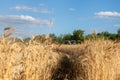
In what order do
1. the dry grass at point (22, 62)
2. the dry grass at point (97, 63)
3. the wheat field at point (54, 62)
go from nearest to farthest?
the dry grass at point (22, 62) → the wheat field at point (54, 62) → the dry grass at point (97, 63)

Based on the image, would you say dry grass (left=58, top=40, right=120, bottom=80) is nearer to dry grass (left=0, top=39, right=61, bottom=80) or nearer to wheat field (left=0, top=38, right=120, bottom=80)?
wheat field (left=0, top=38, right=120, bottom=80)

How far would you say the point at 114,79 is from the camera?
10289mm

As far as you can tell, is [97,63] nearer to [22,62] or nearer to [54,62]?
[54,62]

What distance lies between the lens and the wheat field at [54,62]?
19.9 feet

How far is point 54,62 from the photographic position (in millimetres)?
10523

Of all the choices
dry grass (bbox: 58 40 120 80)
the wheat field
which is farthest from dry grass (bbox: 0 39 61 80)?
dry grass (bbox: 58 40 120 80)

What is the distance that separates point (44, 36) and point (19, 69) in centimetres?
102

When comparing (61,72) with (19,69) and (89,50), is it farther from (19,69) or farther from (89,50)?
Answer: (19,69)

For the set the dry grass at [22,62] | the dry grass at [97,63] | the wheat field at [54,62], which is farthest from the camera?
the dry grass at [97,63]

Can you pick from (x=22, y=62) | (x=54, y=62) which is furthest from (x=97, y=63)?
(x=22, y=62)

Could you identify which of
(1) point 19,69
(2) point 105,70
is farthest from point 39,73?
(2) point 105,70

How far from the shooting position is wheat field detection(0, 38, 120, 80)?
6059mm

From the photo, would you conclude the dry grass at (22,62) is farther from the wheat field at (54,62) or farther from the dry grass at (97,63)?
the dry grass at (97,63)

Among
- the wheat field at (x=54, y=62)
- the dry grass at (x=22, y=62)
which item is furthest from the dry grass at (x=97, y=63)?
the dry grass at (x=22, y=62)
